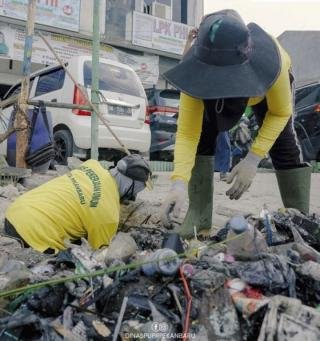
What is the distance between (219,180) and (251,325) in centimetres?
545

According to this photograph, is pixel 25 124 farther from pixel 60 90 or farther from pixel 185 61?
pixel 185 61

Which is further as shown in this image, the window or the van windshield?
the window

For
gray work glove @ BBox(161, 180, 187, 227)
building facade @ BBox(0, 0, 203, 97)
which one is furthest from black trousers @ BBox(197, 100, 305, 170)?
building facade @ BBox(0, 0, 203, 97)

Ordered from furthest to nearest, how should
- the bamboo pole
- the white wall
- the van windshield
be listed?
the white wall < the van windshield < the bamboo pole

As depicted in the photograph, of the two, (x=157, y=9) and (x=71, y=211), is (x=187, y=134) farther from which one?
(x=157, y=9)

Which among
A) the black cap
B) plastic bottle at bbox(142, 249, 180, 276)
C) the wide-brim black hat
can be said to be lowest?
plastic bottle at bbox(142, 249, 180, 276)

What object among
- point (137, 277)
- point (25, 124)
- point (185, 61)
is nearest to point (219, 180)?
point (25, 124)

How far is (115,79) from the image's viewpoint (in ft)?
22.2

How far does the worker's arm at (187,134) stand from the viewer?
2545mm

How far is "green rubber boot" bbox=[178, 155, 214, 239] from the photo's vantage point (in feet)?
10.3

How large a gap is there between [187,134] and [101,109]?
390 cm

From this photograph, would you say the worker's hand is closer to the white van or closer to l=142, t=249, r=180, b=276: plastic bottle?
l=142, t=249, r=180, b=276: plastic bottle

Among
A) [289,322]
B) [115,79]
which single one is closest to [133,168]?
[289,322]

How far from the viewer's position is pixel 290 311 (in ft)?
5.18
